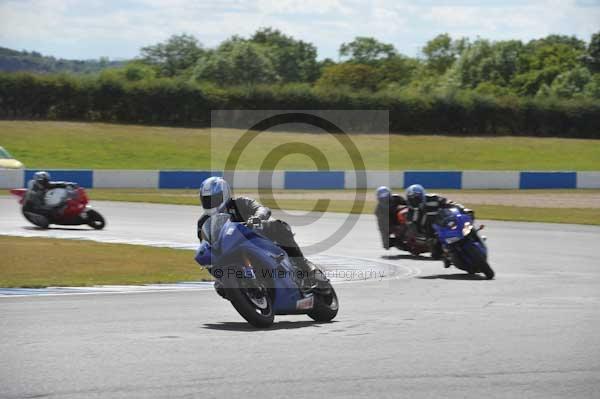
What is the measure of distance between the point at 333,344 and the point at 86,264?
751 centimetres

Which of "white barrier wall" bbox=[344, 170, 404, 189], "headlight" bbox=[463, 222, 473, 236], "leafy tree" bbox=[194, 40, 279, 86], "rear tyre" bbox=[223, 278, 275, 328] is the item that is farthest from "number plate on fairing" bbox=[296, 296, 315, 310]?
"leafy tree" bbox=[194, 40, 279, 86]

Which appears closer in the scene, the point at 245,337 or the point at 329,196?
the point at 245,337

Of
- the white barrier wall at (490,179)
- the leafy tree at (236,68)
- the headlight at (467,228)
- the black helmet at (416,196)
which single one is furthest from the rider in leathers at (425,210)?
the leafy tree at (236,68)

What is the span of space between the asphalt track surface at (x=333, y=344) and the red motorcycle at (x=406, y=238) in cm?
275

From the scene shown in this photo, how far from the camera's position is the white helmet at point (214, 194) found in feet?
28.9

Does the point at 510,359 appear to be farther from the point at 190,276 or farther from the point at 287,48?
the point at 287,48

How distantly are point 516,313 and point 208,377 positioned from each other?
4509 mm

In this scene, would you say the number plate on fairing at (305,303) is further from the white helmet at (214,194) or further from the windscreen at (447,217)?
the windscreen at (447,217)

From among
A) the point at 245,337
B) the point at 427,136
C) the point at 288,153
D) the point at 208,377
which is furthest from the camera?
the point at 427,136

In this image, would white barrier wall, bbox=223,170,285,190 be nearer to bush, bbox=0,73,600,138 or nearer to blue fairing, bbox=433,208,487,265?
bush, bbox=0,73,600,138

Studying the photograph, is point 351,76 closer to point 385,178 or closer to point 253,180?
point 385,178

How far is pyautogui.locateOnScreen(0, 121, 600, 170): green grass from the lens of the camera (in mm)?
→ 43781

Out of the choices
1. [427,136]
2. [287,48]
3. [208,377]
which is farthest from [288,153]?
[287,48]

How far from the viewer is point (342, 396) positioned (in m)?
5.98
